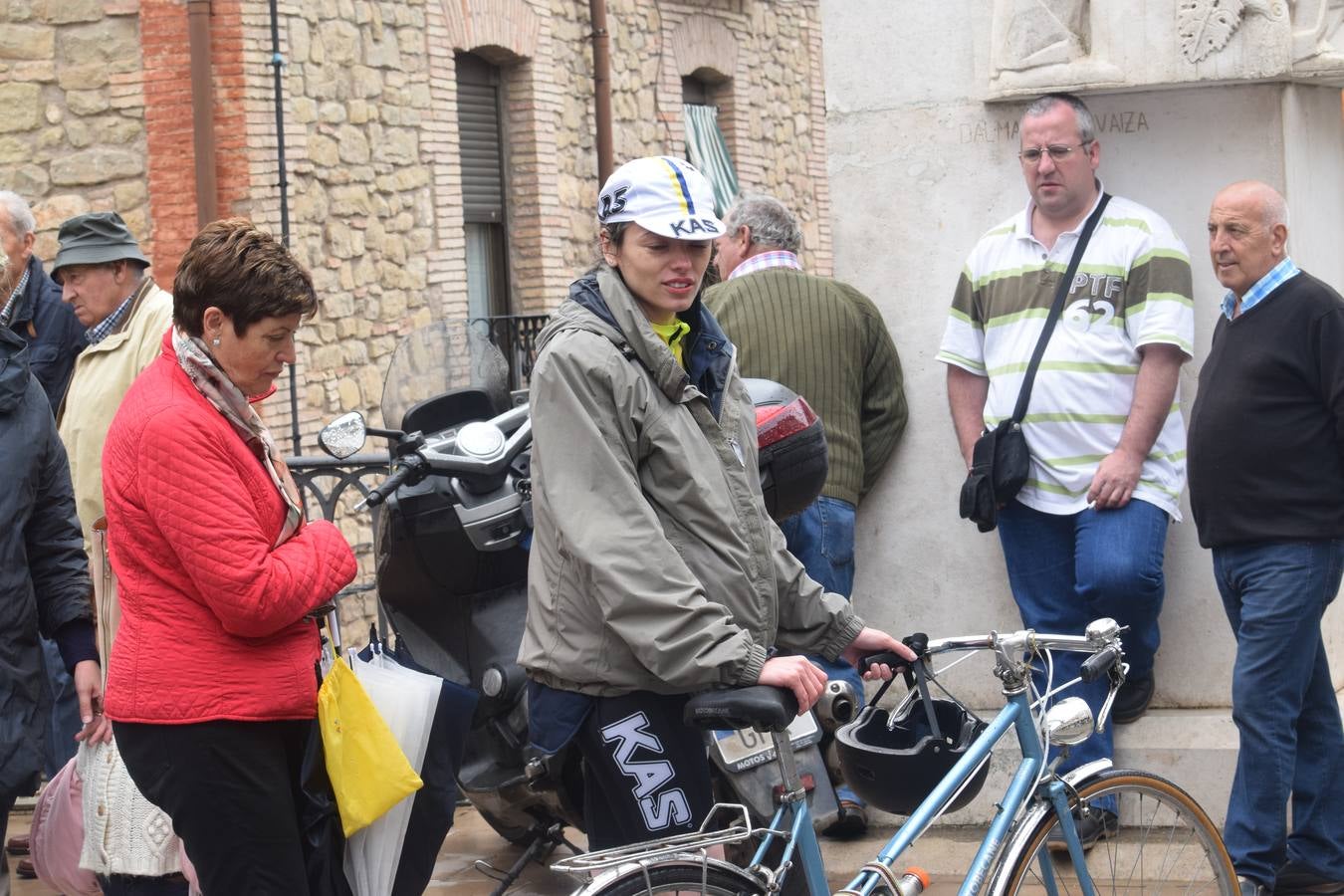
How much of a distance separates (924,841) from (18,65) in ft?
29.1

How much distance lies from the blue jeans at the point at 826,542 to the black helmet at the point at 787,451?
1160mm

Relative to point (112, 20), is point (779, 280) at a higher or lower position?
lower

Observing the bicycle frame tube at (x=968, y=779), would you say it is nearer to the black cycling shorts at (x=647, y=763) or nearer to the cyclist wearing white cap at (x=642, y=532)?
the cyclist wearing white cap at (x=642, y=532)

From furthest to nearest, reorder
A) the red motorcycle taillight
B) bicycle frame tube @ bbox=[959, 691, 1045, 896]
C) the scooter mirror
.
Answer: the red motorcycle taillight
the scooter mirror
bicycle frame tube @ bbox=[959, 691, 1045, 896]

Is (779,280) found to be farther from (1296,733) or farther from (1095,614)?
(1296,733)

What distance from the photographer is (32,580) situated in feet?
14.1

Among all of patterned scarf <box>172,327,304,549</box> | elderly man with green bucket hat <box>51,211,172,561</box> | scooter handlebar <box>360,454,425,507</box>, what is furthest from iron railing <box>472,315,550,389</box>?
patterned scarf <box>172,327,304,549</box>

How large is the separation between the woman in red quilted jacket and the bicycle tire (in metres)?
0.86

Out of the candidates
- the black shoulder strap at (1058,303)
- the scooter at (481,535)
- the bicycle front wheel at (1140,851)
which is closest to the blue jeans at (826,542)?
the black shoulder strap at (1058,303)

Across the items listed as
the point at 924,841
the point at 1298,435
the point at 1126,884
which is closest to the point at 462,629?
the point at 924,841

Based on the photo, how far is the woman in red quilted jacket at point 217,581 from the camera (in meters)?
3.39

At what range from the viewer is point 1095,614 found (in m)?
5.25

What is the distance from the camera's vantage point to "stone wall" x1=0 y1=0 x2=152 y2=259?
38.4 ft

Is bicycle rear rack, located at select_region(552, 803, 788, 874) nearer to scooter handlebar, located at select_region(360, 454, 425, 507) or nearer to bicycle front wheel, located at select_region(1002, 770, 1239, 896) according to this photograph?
bicycle front wheel, located at select_region(1002, 770, 1239, 896)
